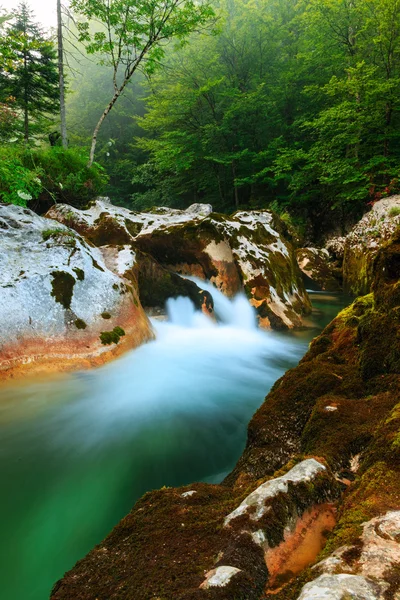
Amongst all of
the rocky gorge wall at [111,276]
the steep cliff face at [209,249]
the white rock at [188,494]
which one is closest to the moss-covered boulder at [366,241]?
the rocky gorge wall at [111,276]

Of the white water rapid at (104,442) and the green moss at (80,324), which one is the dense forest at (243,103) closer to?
the green moss at (80,324)

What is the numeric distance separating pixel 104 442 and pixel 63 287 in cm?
253

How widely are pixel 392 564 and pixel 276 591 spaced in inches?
14.2

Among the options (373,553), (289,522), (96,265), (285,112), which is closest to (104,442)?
(289,522)

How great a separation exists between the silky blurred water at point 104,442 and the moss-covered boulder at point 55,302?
32 centimetres

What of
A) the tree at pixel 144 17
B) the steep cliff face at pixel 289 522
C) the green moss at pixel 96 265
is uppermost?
the tree at pixel 144 17

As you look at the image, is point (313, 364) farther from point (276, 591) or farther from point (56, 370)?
point (56, 370)

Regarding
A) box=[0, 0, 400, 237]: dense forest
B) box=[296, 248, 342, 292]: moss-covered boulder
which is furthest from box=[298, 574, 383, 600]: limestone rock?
box=[296, 248, 342, 292]: moss-covered boulder

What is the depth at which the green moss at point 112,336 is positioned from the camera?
4.84 m

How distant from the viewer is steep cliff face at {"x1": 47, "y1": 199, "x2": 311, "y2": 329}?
8164 mm

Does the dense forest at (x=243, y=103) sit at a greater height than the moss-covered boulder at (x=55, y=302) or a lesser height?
greater

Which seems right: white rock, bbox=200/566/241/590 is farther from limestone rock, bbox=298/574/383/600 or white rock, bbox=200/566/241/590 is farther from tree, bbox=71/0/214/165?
tree, bbox=71/0/214/165

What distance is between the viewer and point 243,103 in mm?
15914

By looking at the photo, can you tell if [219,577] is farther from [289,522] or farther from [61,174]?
[61,174]
